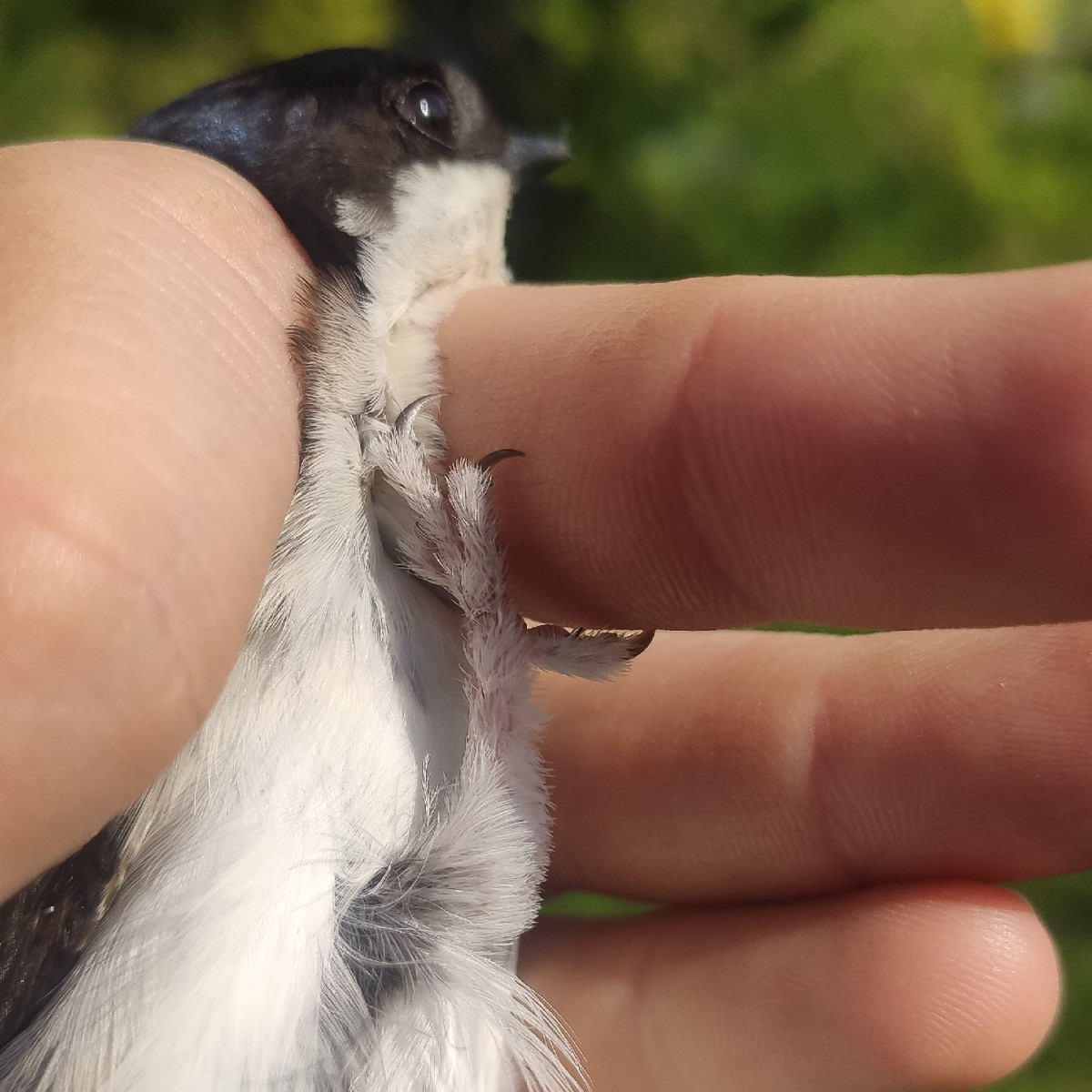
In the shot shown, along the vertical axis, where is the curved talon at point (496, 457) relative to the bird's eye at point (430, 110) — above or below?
below

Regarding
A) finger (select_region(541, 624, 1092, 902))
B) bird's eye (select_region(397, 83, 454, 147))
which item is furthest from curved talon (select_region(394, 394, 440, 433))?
finger (select_region(541, 624, 1092, 902))

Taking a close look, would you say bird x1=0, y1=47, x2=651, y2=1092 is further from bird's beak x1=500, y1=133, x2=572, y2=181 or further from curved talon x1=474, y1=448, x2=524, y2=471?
bird's beak x1=500, y1=133, x2=572, y2=181


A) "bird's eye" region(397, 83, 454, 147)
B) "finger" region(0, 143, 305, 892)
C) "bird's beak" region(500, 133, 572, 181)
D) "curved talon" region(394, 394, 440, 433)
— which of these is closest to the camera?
"finger" region(0, 143, 305, 892)

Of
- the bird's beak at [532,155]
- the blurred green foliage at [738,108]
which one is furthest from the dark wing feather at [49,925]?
the blurred green foliage at [738,108]

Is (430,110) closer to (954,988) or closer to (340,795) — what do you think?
(340,795)

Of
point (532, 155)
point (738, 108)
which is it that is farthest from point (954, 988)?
point (738, 108)

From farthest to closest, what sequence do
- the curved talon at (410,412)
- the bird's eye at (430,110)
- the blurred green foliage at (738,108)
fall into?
the blurred green foliage at (738,108) → the bird's eye at (430,110) → the curved talon at (410,412)

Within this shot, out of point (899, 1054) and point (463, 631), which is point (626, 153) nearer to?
point (463, 631)

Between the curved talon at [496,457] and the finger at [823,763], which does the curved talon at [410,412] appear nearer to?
the curved talon at [496,457]
